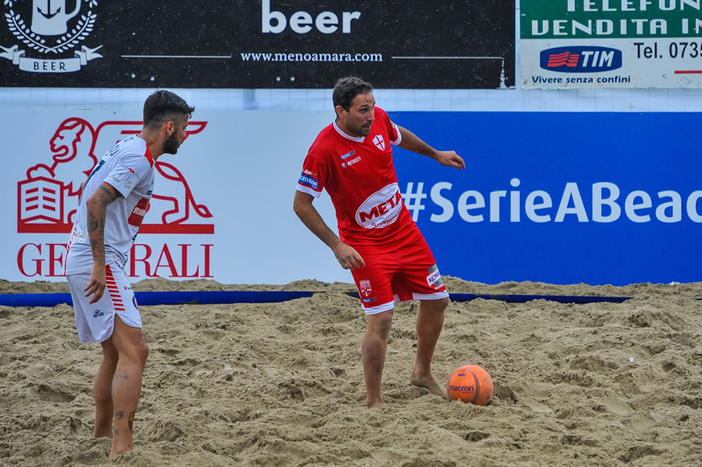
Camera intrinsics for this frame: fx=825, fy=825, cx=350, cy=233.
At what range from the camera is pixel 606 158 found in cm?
799

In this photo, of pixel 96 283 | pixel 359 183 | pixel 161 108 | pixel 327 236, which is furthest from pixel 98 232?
pixel 359 183

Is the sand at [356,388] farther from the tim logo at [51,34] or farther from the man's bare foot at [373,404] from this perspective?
the tim logo at [51,34]

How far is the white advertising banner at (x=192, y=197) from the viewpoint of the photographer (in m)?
8.00

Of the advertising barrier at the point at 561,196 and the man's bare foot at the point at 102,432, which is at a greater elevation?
the advertising barrier at the point at 561,196

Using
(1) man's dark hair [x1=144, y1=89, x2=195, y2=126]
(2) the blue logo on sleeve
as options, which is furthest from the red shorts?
(1) man's dark hair [x1=144, y1=89, x2=195, y2=126]

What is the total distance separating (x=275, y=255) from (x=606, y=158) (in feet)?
11.0

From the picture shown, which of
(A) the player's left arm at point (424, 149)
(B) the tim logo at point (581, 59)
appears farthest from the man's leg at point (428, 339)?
(B) the tim logo at point (581, 59)

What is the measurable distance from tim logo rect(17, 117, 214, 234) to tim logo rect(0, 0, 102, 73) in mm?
616

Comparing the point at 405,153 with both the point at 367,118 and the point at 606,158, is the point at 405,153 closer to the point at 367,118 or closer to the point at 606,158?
the point at 606,158

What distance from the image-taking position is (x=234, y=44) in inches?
318

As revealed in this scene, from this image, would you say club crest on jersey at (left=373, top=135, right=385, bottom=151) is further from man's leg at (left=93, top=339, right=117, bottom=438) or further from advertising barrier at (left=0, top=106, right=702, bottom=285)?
advertising barrier at (left=0, top=106, right=702, bottom=285)

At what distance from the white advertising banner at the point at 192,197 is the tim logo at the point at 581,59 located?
2204 mm

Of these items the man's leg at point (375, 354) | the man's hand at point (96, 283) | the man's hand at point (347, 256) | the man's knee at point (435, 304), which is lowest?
the man's leg at point (375, 354)

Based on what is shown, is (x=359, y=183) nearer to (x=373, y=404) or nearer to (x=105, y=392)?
(x=373, y=404)
